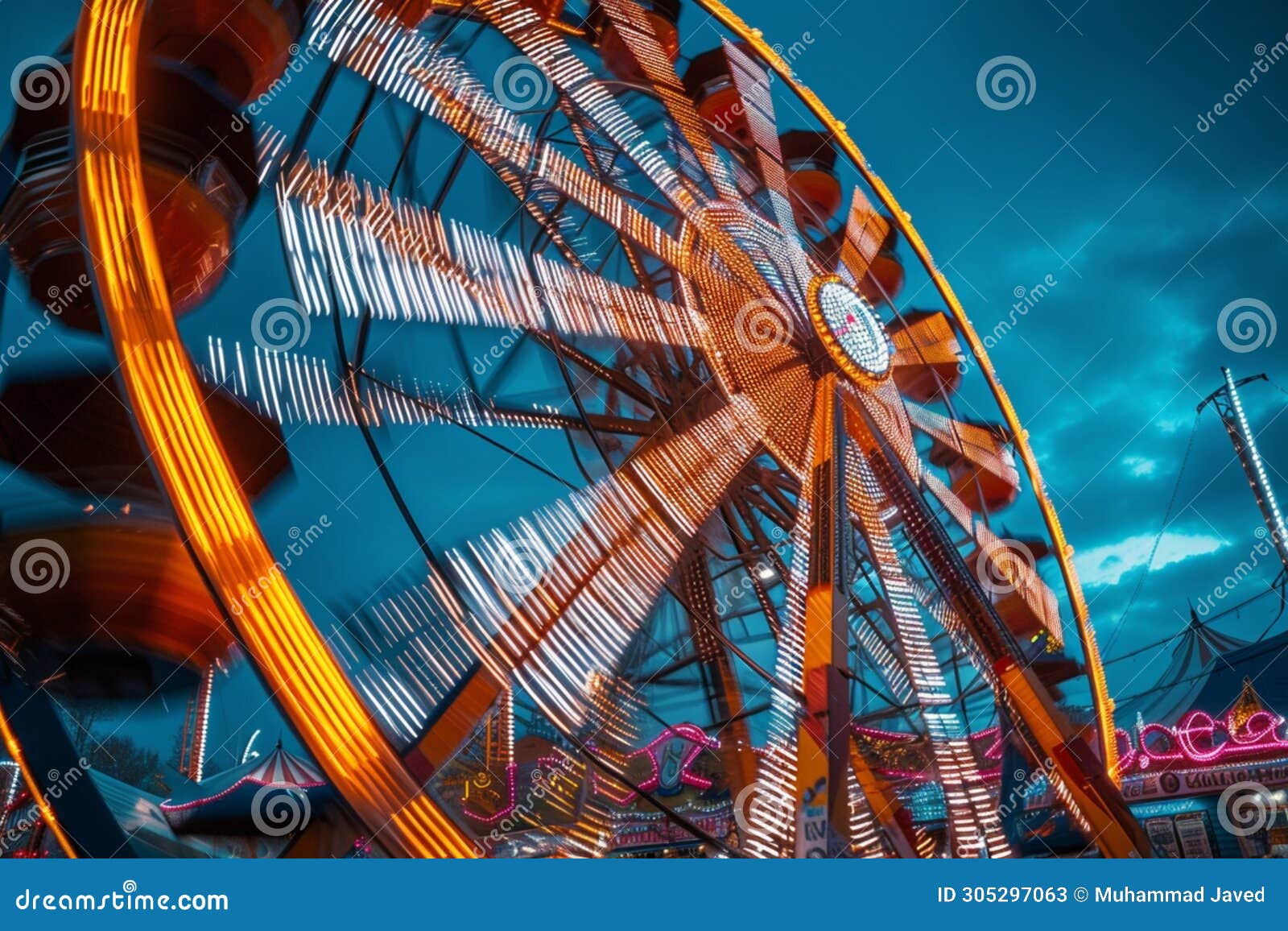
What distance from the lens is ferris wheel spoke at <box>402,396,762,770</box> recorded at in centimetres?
439

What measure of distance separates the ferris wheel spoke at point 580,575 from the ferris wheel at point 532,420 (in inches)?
0.9

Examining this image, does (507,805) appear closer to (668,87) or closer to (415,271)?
(415,271)

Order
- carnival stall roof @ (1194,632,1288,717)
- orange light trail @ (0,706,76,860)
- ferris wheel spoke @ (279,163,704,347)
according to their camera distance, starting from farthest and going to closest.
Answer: carnival stall roof @ (1194,632,1288,717), ferris wheel spoke @ (279,163,704,347), orange light trail @ (0,706,76,860)

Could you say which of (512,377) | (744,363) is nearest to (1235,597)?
(744,363)

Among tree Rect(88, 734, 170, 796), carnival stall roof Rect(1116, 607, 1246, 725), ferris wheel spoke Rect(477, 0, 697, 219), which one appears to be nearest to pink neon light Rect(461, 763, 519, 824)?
tree Rect(88, 734, 170, 796)

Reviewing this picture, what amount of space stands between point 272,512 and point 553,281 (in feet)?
7.02

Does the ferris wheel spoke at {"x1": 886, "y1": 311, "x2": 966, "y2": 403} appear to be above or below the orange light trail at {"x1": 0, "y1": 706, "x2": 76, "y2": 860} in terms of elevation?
above

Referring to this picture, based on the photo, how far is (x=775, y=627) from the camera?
8016 millimetres

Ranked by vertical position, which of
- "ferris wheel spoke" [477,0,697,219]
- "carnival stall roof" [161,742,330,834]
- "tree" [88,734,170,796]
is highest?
"ferris wheel spoke" [477,0,697,219]

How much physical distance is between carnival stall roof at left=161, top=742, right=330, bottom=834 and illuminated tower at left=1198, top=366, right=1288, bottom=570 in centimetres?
951

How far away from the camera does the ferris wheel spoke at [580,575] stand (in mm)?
4391

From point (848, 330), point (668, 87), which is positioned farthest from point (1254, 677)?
point (668, 87)

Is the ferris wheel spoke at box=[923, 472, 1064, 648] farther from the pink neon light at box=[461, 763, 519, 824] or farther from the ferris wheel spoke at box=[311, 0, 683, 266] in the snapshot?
the pink neon light at box=[461, 763, 519, 824]
